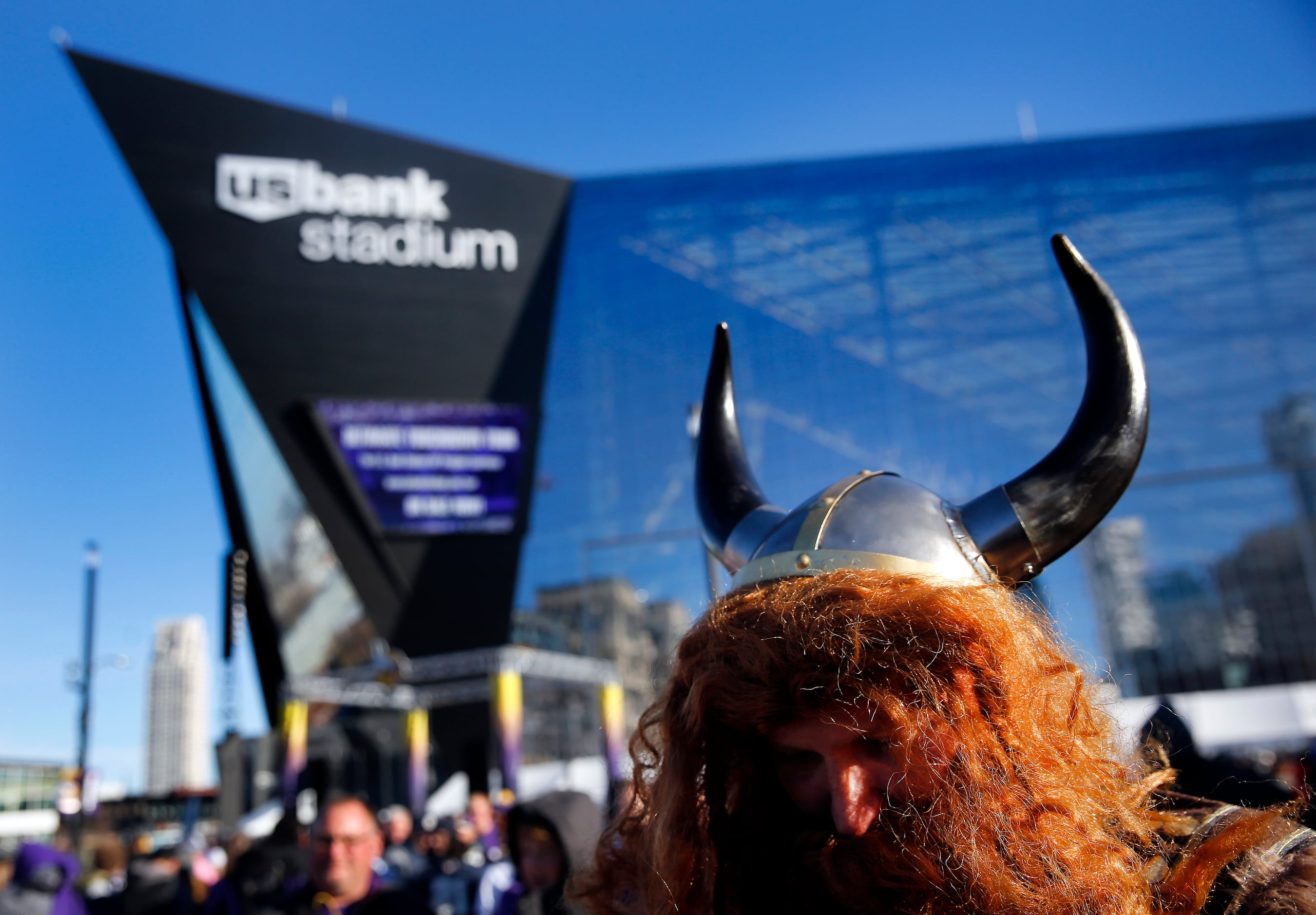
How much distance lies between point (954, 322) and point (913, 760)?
3924cm

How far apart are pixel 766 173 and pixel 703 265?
4.52 meters

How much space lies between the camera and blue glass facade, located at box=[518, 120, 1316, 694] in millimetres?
37559

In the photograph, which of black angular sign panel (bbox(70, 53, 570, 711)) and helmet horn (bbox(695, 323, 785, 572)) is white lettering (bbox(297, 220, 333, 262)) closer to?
black angular sign panel (bbox(70, 53, 570, 711))

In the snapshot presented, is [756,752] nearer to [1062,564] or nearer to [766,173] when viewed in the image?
[1062,564]

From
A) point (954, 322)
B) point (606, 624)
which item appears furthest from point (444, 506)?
point (954, 322)

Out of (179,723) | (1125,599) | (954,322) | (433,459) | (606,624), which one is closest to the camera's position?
(433,459)

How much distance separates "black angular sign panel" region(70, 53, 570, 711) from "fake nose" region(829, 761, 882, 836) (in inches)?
1103

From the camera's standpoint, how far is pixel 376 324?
1130 inches

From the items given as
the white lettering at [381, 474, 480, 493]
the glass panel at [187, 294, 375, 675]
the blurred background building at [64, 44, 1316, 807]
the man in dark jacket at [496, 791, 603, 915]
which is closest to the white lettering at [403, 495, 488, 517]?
the white lettering at [381, 474, 480, 493]

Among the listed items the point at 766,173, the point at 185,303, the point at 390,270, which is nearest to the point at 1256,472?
the point at 766,173

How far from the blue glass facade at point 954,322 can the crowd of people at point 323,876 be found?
30.4m

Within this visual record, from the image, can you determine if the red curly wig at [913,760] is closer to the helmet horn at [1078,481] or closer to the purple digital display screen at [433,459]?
the helmet horn at [1078,481]

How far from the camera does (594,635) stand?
37.3m

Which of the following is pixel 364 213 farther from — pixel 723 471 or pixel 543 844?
pixel 723 471
